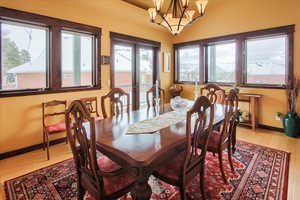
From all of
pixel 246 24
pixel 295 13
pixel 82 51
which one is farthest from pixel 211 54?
pixel 82 51

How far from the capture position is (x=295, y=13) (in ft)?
12.1

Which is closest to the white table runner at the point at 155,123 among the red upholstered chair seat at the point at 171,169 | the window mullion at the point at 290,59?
the red upholstered chair seat at the point at 171,169

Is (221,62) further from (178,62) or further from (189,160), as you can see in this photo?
(189,160)

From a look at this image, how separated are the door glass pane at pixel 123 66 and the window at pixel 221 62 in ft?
7.48

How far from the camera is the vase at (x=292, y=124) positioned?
3590mm

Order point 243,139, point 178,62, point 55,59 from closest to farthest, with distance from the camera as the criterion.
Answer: point 55,59
point 243,139
point 178,62

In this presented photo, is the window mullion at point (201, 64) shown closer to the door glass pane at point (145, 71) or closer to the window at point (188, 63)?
the window at point (188, 63)

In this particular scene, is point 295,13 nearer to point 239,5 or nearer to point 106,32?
point 239,5

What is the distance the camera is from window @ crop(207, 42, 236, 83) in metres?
4.75

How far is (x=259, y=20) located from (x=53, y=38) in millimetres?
4364

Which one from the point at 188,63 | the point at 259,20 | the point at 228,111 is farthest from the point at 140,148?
the point at 188,63

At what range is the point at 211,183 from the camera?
6.97 ft

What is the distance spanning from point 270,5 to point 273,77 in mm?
1563

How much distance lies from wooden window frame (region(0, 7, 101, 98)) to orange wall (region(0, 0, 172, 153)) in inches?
3.2
